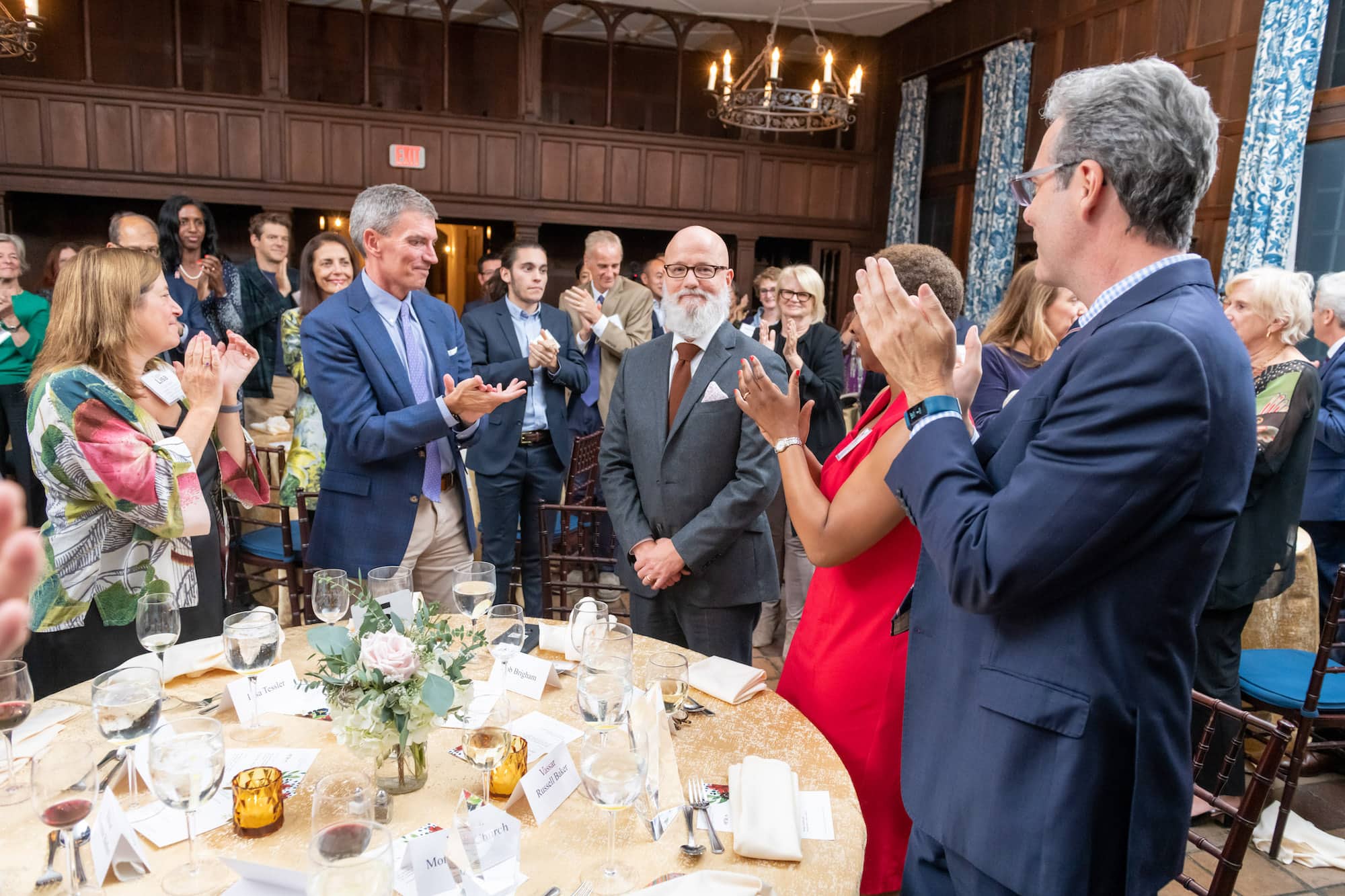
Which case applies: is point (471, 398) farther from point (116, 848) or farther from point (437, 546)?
point (116, 848)

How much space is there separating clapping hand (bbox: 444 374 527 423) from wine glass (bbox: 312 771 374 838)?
146cm

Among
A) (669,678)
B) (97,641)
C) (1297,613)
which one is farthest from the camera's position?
(1297,613)

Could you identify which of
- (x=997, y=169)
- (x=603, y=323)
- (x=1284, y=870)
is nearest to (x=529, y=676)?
(x=1284, y=870)

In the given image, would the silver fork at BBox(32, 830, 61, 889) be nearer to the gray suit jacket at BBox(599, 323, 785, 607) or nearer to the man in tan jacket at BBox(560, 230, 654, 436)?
the gray suit jacket at BBox(599, 323, 785, 607)

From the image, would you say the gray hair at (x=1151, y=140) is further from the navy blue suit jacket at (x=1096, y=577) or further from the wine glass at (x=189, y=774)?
the wine glass at (x=189, y=774)

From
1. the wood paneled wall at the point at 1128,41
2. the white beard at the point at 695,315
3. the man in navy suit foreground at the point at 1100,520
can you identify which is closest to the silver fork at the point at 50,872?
the man in navy suit foreground at the point at 1100,520

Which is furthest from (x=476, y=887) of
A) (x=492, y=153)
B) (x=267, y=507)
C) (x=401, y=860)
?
(x=492, y=153)

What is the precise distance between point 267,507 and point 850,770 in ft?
10.5

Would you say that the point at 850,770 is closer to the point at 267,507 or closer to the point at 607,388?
the point at 267,507

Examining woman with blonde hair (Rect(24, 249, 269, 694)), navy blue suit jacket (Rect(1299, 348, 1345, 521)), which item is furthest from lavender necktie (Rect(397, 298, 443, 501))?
navy blue suit jacket (Rect(1299, 348, 1345, 521))

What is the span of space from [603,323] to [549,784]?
3801 millimetres

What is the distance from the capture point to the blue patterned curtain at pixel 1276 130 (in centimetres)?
557

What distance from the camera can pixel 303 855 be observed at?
124 cm

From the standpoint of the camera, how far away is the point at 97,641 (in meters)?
2.18
